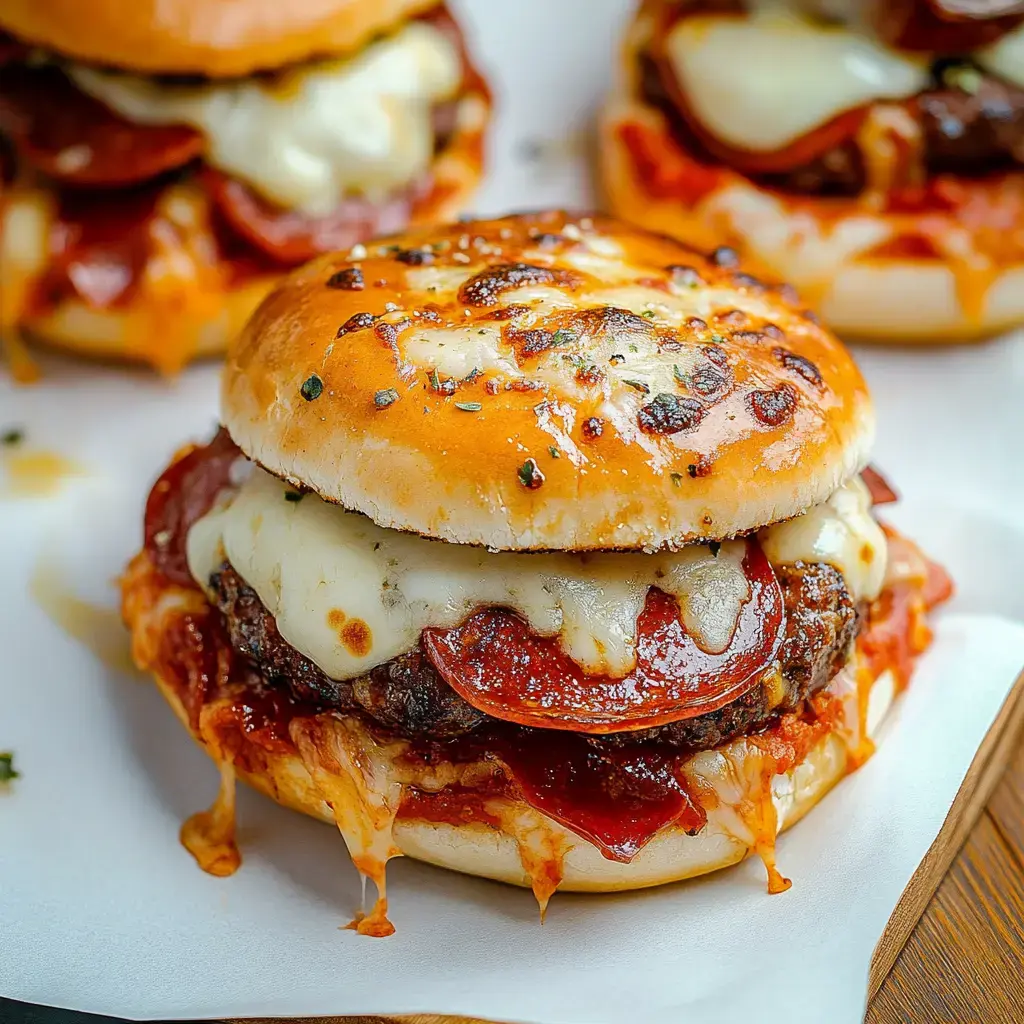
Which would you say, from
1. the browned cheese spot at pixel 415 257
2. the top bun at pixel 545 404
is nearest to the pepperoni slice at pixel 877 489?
the top bun at pixel 545 404

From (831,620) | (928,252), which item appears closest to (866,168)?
(928,252)

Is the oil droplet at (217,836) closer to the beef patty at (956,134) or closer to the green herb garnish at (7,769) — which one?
the green herb garnish at (7,769)

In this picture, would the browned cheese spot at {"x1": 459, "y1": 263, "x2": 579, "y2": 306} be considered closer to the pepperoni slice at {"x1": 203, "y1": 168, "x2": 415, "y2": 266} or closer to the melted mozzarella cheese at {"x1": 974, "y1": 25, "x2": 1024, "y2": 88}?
the pepperoni slice at {"x1": 203, "y1": 168, "x2": 415, "y2": 266}

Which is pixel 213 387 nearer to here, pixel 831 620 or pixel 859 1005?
pixel 831 620

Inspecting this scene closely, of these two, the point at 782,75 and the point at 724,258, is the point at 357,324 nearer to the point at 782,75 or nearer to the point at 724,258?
the point at 724,258

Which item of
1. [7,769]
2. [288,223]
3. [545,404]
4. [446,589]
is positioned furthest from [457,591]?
[288,223]

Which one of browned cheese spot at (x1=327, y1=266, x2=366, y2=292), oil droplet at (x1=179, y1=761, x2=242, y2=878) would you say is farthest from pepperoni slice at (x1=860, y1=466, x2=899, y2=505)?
oil droplet at (x1=179, y1=761, x2=242, y2=878)

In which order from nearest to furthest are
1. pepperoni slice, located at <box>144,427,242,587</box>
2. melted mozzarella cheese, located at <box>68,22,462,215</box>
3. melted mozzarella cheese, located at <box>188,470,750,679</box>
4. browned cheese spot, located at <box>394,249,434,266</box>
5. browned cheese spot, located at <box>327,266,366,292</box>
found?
melted mozzarella cheese, located at <box>188,470,750,679</box>
browned cheese spot, located at <box>327,266,366,292</box>
browned cheese spot, located at <box>394,249,434,266</box>
pepperoni slice, located at <box>144,427,242,587</box>
melted mozzarella cheese, located at <box>68,22,462,215</box>
